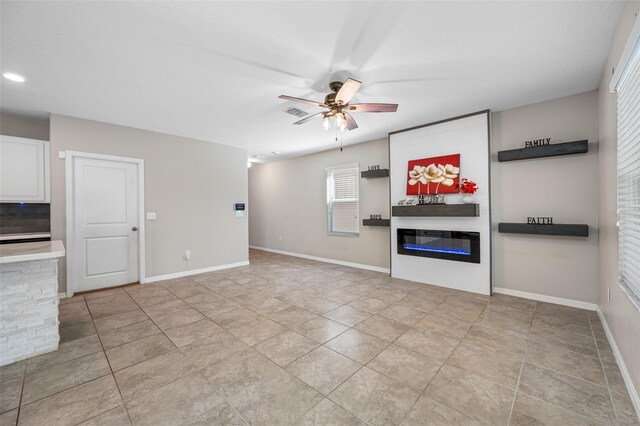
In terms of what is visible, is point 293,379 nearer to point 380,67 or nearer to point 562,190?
point 380,67

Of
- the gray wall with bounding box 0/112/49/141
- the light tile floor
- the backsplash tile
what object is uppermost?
the gray wall with bounding box 0/112/49/141

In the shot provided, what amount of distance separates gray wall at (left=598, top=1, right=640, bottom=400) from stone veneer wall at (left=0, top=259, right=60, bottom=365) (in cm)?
447

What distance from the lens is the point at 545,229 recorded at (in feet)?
10.6

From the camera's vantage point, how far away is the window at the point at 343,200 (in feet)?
18.2

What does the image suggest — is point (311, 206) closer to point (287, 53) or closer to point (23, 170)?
point (287, 53)

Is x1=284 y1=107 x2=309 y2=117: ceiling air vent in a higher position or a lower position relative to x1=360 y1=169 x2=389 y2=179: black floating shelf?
higher

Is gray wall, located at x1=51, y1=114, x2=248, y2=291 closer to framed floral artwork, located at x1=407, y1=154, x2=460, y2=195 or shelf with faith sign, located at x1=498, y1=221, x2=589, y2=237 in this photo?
framed floral artwork, located at x1=407, y1=154, x2=460, y2=195

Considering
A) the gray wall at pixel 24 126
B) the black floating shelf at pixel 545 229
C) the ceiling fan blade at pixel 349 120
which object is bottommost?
the black floating shelf at pixel 545 229

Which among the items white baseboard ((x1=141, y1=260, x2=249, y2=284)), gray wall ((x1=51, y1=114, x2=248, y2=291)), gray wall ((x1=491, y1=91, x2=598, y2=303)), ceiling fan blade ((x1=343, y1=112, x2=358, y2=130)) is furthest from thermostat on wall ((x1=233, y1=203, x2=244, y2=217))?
gray wall ((x1=491, y1=91, x2=598, y2=303))

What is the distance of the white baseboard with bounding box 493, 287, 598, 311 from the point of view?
3.13 meters

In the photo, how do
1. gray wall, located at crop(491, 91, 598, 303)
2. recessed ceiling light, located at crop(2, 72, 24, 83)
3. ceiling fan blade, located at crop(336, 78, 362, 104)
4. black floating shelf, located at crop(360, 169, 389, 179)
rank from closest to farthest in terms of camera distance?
ceiling fan blade, located at crop(336, 78, 362, 104) < recessed ceiling light, located at crop(2, 72, 24, 83) < gray wall, located at crop(491, 91, 598, 303) < black floating shelf, located at crop(360, 169, 389, 179)

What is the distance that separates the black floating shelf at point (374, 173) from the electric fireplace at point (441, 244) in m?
1.12

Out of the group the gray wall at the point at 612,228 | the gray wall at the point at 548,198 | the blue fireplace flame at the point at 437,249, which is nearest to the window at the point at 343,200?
the blue fireplace flame at the point at 437,249

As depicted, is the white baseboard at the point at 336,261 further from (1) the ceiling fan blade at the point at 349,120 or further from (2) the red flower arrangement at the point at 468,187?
(1) the ceiling fan blade at the point at 349,120
